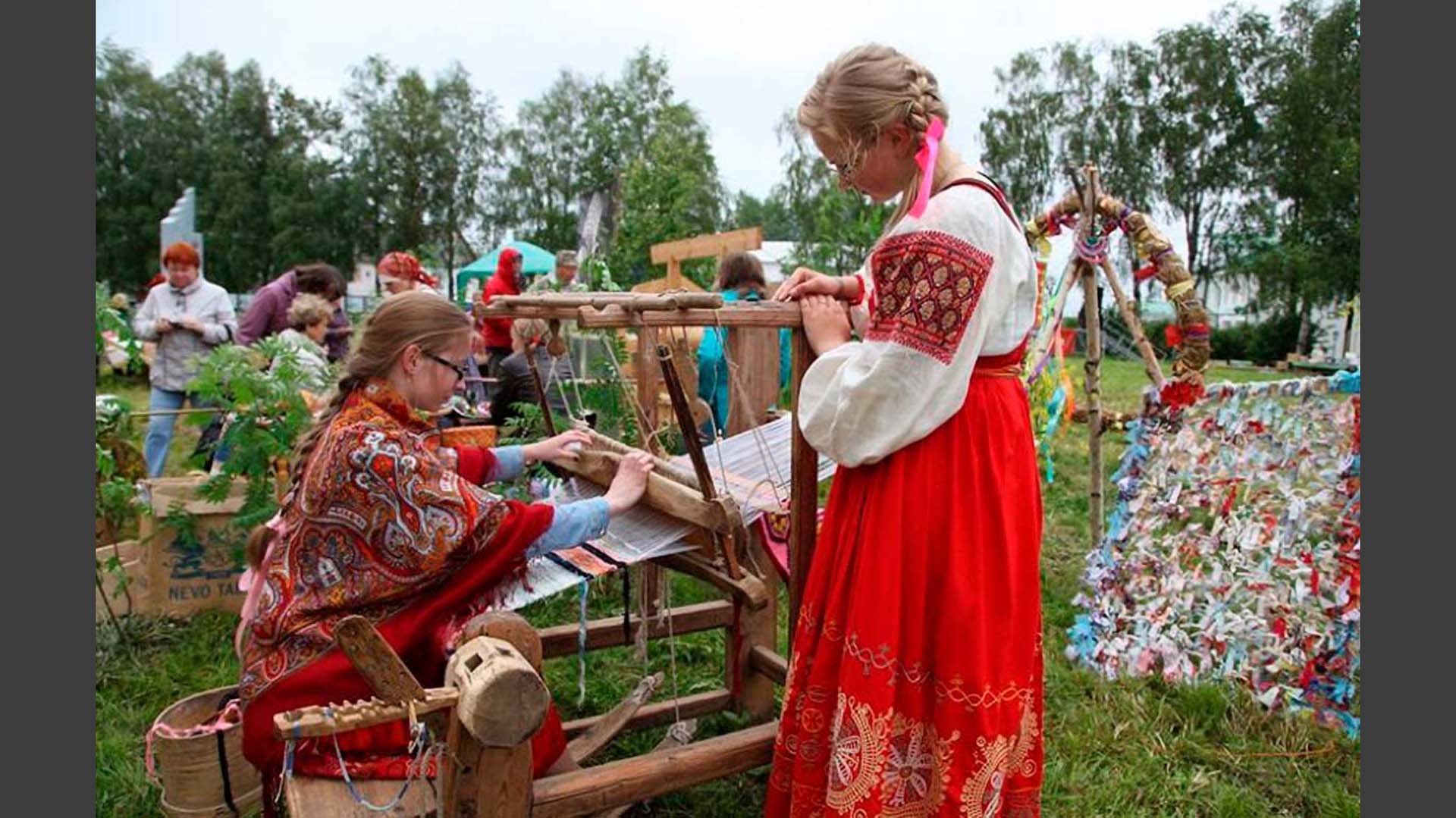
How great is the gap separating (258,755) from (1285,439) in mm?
3362

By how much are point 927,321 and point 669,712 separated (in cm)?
182

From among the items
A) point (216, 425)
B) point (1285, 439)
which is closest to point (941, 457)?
point (1285, 439)

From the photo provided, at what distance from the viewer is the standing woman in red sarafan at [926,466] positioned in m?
1.61

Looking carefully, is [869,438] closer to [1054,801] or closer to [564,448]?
[564,448]

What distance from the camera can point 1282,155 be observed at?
27312 millimetres

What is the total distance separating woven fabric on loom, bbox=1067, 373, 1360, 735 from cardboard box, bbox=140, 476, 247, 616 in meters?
3.55

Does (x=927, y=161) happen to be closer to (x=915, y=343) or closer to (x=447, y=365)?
(x=915, y=343)

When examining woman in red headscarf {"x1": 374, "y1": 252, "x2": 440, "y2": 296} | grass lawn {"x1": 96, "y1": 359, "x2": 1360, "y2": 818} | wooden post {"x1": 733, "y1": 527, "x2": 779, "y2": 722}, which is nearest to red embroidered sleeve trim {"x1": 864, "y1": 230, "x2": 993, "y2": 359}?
wooden post {"x1": 733, "y1": 527, "x2": 779, "y2": 722}

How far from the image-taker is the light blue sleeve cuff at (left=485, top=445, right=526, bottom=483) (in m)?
2.50

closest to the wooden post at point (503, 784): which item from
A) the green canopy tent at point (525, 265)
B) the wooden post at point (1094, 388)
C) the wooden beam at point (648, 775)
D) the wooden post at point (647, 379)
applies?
the wooden beam at point (648, 775)

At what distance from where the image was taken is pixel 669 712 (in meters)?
2.93

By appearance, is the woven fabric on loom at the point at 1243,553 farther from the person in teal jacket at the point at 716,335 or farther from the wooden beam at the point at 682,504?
the wooden beam at the point at 682,504

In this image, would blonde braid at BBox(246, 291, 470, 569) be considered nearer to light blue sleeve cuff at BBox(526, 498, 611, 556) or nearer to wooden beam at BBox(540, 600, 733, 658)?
light blue sleeve cuff at BBox(526, 498, 611, 556)

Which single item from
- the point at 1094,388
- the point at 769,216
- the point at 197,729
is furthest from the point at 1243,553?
the point at 769,216
